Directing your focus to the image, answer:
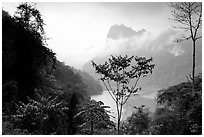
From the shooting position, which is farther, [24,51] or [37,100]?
[37,100]

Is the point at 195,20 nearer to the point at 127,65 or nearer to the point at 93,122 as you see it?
the point at 127,65

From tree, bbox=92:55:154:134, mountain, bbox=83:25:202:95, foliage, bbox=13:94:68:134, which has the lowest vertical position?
foliage, bbox=13:94:68:134

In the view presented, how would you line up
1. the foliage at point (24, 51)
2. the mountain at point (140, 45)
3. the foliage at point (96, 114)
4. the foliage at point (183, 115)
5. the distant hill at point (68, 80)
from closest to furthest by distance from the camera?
the foliage at point (183, 115)
the foliage at point (24, 51)
the foliage at point (96, 114)
the mountain at point (140, 45)
the distant hill at point (68, 80)

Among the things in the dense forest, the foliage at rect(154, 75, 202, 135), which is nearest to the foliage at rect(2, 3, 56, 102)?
the dense forest

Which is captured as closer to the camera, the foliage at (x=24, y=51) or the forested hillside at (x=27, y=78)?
the forested hillside at (x=27, y=78)

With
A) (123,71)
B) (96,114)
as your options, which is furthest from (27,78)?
(123,71)

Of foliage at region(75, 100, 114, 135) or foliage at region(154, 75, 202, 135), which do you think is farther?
foliage at region(75, 100, 114, 135)

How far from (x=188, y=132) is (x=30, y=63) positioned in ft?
18.8

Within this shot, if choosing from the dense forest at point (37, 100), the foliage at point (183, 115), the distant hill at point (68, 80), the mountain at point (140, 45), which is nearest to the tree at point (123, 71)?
the dense forest at point (37, 100)

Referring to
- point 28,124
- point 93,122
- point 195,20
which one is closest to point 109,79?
point 93,122

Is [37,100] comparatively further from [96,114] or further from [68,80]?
[68,80]

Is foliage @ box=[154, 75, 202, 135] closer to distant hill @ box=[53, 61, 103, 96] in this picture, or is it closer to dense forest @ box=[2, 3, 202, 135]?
dense forest @ box=[2, 3, 202, 135]

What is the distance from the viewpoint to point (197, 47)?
312 inches

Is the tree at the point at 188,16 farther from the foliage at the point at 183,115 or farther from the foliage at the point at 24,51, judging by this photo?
the foliage at the point at 24,51
